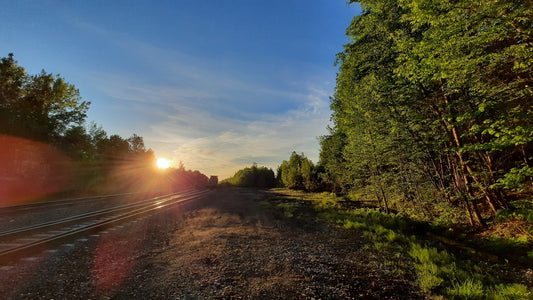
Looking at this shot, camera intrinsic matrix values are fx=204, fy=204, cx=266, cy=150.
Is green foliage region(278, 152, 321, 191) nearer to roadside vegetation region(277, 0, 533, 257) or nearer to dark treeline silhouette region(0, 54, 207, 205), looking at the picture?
roadside vegetation region(277, 0, 533, 257)

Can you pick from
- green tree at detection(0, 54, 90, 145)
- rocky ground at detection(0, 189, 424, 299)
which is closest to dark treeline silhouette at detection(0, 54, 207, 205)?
green tree at detection(0, 54, 90, 145)

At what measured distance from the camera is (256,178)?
309 feet

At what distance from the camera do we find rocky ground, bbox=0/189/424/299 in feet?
14.4

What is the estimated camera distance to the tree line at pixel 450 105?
6133mm

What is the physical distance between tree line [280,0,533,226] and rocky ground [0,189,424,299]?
5547 mm

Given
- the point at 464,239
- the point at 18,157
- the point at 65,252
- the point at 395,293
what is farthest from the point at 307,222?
the point at 18,157

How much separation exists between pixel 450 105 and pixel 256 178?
88.6 meters

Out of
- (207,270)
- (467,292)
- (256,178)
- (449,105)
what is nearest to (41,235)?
(207,270)

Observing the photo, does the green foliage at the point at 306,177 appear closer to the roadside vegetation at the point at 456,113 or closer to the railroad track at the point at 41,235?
the roadside vegetation at the point at 456,113

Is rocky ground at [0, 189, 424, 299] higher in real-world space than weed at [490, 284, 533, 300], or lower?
lower

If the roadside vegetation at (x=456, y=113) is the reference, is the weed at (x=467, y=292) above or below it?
below

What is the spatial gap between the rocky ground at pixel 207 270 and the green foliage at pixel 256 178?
84.0 meters

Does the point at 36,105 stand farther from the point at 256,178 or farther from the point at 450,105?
the point at 256,178

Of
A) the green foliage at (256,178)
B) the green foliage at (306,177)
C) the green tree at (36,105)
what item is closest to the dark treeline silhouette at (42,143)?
the green tree at (36,105)
